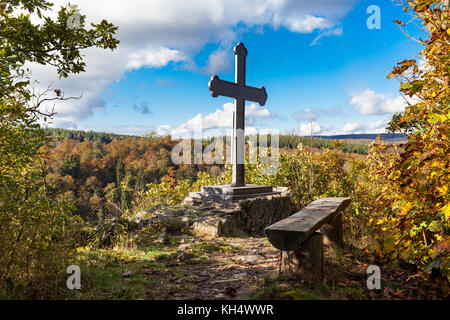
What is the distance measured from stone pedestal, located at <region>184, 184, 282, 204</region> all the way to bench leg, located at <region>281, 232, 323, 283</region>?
13.8 feet

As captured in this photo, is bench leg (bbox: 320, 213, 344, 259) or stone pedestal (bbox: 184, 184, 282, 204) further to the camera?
stone pedestal (bbox: 184, 184, 282, 204)

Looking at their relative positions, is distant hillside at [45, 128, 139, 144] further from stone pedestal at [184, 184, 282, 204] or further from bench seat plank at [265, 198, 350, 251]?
bench seat plank at [265, 198, 350, 251]

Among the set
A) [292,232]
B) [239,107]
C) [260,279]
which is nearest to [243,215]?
[239,107]

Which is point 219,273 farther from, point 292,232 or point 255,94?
point 255,94

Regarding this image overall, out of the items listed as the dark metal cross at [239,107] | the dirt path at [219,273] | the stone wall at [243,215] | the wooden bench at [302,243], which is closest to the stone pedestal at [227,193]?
the stone wall at [243,215]

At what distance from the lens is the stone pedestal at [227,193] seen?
24.2 ft

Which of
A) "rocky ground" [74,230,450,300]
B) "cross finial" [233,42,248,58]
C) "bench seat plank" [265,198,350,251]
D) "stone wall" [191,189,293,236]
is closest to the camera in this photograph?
"bench seat plank" [265,198,350,251]

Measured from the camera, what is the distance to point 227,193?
743 cm

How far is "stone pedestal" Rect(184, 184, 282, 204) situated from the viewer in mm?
7391

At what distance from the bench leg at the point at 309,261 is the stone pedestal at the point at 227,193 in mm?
4219

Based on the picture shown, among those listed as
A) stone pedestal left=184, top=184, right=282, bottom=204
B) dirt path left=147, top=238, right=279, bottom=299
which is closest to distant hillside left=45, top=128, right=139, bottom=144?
stone pedestal left=184, top=184, right=282, bottom=204
